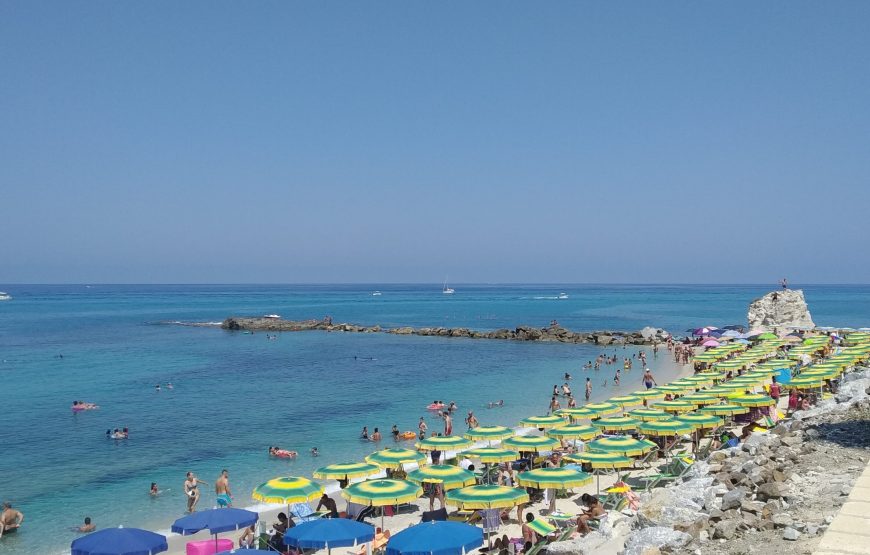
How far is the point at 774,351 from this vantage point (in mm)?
37312

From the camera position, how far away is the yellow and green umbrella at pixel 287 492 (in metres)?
13.6

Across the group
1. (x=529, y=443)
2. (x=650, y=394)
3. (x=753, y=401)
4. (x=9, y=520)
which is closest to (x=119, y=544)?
(x=9, y=520)

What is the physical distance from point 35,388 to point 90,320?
62.9 metres

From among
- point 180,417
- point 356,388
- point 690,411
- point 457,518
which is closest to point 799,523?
point 457,518

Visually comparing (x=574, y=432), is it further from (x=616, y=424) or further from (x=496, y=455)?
(x=496, y=455)

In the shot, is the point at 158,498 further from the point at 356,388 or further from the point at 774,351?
the point at 774,351

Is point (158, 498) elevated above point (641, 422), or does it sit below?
below

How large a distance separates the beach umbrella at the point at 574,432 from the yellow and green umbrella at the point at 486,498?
6057mm

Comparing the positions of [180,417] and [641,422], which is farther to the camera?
[180,417]

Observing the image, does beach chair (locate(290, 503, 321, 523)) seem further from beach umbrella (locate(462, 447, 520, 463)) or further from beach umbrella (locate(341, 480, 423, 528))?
beach umbrella (locate(462, 447, 520, 463))

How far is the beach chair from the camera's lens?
14.4m

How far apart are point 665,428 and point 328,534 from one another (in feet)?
35.6

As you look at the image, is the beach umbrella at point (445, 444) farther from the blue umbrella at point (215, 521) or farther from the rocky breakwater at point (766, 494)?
the blue umbrella at point (215, 521)

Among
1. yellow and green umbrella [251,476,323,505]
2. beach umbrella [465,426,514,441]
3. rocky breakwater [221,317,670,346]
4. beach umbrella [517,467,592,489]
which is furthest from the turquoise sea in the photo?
beach umbrella [517,467,592,489]
